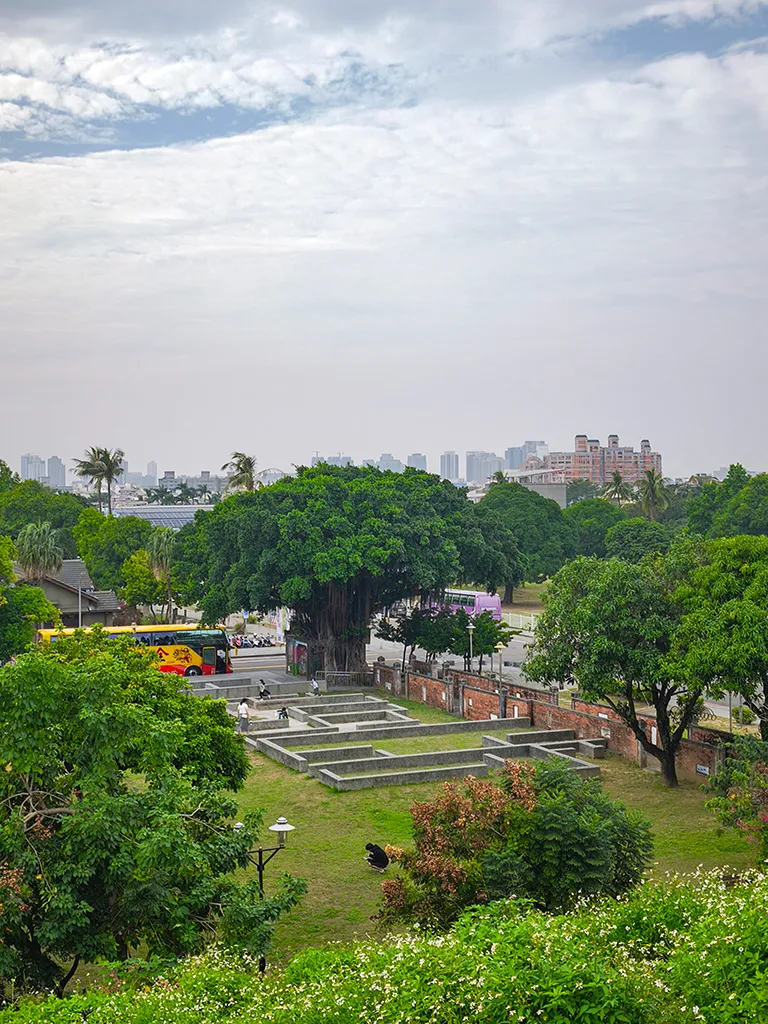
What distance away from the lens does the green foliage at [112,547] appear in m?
66.9

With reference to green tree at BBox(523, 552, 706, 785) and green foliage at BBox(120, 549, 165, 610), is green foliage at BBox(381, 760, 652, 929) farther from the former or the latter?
green foliage at BBox(120, 549, 165, 610)

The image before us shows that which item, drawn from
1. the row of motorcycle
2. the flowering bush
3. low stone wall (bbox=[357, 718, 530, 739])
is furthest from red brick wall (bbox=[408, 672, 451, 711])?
the flowering bush

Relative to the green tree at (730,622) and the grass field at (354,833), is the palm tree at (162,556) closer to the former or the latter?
the grass field at (354,833)

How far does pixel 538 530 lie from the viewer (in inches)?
3078

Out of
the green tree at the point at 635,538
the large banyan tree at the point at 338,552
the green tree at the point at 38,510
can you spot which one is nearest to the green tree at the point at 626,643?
the large banyan tree at the point at 338,552

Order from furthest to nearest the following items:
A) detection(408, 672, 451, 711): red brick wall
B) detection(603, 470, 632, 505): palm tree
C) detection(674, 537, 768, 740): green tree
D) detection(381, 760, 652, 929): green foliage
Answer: detection(603, 470, 632, 505): palm tree, detection(408, 672, 451, 711): red brick wall, detection(674, 537, 768, 740): green tree, detection(381, 760, 652, 929): green foliage

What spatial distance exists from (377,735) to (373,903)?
14250mm

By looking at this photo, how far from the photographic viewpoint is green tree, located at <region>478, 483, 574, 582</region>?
76.2 metres

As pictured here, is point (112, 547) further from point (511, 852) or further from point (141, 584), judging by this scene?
point (511, 852)

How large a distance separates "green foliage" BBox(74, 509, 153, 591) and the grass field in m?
37.8

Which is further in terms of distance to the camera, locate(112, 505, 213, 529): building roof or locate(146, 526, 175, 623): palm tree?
locate(112, 505, 213, 529): building roof

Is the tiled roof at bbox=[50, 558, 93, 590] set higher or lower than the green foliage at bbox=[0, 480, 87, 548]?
lower

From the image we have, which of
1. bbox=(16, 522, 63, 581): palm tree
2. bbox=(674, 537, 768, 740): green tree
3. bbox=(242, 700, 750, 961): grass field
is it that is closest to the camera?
bbox=(242, 700, 750, 961): grass field

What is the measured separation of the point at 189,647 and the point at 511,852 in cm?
3065
